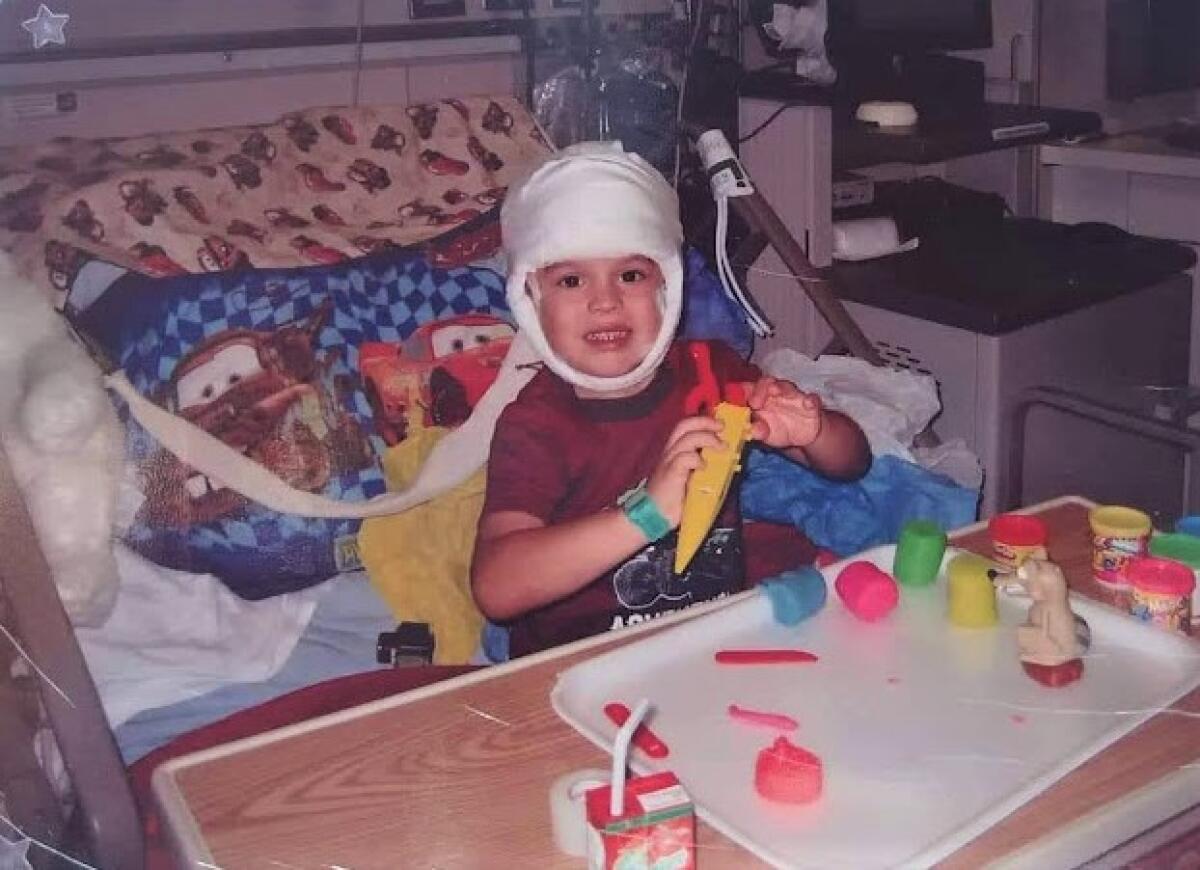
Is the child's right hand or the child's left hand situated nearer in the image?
the child's right hand

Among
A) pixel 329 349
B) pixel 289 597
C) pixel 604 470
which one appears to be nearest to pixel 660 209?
pixel 604 470

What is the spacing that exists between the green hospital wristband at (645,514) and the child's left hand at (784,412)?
14 centimetres

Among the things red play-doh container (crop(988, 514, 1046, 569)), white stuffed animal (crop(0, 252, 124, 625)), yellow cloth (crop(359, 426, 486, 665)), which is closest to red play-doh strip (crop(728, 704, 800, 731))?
red play-doh container (crop(988, 514, 1046, 569))

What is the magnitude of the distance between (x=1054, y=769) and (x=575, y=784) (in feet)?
0.82

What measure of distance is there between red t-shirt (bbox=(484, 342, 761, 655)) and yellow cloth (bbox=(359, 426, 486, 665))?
5.5 inches

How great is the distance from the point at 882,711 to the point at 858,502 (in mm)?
605

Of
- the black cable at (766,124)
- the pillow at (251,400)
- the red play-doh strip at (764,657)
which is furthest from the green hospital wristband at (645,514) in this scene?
the black cable at (766,124)

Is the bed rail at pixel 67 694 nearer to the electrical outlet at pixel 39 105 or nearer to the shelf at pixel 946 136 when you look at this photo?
the electrical outlet at pixel 39 105

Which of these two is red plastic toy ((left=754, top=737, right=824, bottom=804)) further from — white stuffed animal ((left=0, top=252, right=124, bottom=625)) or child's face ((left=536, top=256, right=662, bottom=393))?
white stuffed animal ((left=0, top=252, right=124, bottom=625))

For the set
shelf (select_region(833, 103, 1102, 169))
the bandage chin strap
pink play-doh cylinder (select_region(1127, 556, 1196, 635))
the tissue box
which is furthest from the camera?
shelf (select_region(833, 103, 1102, 169))

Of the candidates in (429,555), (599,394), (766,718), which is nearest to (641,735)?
(766,718)

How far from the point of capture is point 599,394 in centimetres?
121

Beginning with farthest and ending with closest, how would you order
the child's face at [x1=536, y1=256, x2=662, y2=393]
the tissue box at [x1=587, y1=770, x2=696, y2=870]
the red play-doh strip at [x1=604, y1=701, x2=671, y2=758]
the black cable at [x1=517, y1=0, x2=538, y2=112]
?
1. the black cable at [x1=517, y1=0, x2=538, y2=112]
2. the child's face at [x1=536, y1=256, x2=662, y2=393]
3. the red play-doh strip at [x1=604, y1=701, x2=671, y2=758]
4. the tissue box at [x1=587, y1=770, x2=696, y2=870]

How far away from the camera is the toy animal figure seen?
0.82 meters
